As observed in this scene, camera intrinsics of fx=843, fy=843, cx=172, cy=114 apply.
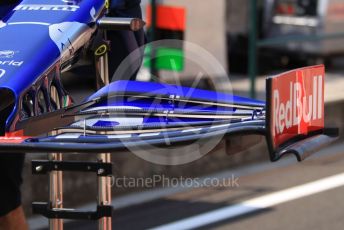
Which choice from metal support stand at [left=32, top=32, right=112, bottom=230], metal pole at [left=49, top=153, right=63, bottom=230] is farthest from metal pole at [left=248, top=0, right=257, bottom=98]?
metal pole at [left=49, top=153, right=63, bottom=230]

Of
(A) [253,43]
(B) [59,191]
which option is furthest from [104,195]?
(A) [253,43]

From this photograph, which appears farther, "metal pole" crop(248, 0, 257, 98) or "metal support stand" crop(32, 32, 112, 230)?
"metal pole" crop(248, 0, 257, 98)

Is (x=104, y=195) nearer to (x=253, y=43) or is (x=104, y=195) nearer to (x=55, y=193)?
(x=55, y=193)

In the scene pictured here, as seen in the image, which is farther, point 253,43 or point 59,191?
point 253,43

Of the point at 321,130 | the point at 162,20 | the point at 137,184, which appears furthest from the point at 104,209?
the point at 162,20

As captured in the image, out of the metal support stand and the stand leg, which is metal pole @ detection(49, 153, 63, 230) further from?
the stand leg

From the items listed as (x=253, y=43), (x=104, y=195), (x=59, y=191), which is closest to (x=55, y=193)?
(x=59, y=191)

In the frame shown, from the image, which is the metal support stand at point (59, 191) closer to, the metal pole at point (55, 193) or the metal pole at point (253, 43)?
the metal pole at point (55, 193)

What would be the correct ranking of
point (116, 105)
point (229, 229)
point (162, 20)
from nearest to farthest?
point (116, 105), point (229, 229), point (162, 20)

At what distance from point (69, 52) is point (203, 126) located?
56cm

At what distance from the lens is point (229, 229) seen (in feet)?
17.7

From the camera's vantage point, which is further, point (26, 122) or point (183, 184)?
point (183, 184)

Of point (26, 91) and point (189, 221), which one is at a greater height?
point (26, 91)

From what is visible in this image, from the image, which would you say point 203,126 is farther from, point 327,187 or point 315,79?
point 327,187
